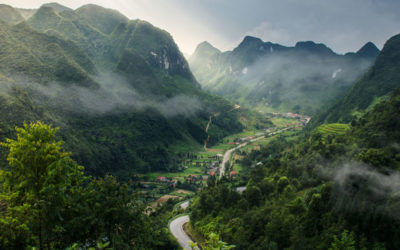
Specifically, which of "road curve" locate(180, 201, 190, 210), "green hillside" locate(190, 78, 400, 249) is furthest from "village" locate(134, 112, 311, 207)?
"green hillside" locate(190, 78, 400, 249)

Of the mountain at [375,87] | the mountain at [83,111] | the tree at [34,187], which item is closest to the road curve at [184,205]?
the mountain at [83,111]

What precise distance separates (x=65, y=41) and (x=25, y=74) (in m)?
81.9

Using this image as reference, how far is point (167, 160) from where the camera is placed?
148m

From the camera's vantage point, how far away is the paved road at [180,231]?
52.0 m

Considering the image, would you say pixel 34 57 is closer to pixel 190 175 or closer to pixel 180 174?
pixel 180 174

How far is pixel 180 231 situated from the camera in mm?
59750

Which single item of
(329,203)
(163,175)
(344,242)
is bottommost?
(163,175)

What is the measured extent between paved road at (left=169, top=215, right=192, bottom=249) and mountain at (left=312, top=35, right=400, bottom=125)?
102 meters

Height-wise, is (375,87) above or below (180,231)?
above

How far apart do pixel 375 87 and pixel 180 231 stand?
13868 cm

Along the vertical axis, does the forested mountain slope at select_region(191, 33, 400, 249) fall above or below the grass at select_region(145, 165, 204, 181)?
above

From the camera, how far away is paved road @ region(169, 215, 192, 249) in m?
52.0

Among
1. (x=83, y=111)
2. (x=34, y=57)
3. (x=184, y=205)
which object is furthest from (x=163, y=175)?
(x=34, y=57)

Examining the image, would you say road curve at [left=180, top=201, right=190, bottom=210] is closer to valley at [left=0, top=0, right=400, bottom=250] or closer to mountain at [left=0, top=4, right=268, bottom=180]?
valley at [left=0, top=0, right=400, bottom=250]
